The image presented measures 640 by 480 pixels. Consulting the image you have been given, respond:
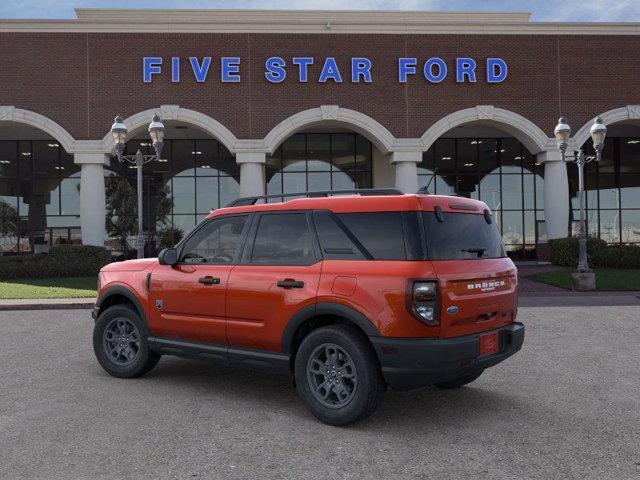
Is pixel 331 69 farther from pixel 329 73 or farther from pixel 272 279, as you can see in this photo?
pixel 272 279

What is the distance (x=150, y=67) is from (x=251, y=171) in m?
5.86

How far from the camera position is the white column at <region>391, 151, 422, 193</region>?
2250cm

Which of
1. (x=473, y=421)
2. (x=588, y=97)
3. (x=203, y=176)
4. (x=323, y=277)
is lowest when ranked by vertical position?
(x=473, y=421)

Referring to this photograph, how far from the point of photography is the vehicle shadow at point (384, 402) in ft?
16.0

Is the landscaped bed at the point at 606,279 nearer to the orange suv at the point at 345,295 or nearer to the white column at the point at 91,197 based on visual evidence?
the orange suv at the point at 345,295

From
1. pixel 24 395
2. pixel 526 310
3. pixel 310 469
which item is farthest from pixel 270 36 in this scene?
pixel 310 469

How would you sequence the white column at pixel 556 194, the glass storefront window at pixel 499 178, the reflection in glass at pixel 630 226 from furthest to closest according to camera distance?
the reflection in glass at pixel 630 226 → the glass storefront window at pixel 499 178 → the white column at pixel 556 194

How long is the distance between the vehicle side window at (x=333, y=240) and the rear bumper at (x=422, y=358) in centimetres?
77

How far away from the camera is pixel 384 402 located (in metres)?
5.44

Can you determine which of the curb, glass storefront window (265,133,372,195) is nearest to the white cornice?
glass storefront window (265,133,372,195)

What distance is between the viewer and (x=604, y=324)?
10430mm

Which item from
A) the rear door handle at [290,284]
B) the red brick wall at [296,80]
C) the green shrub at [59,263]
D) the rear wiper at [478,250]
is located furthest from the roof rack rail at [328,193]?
the red brick wall at [296,80]

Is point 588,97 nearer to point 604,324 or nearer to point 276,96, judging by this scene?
point 276,96

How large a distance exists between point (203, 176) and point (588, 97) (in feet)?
59.2
